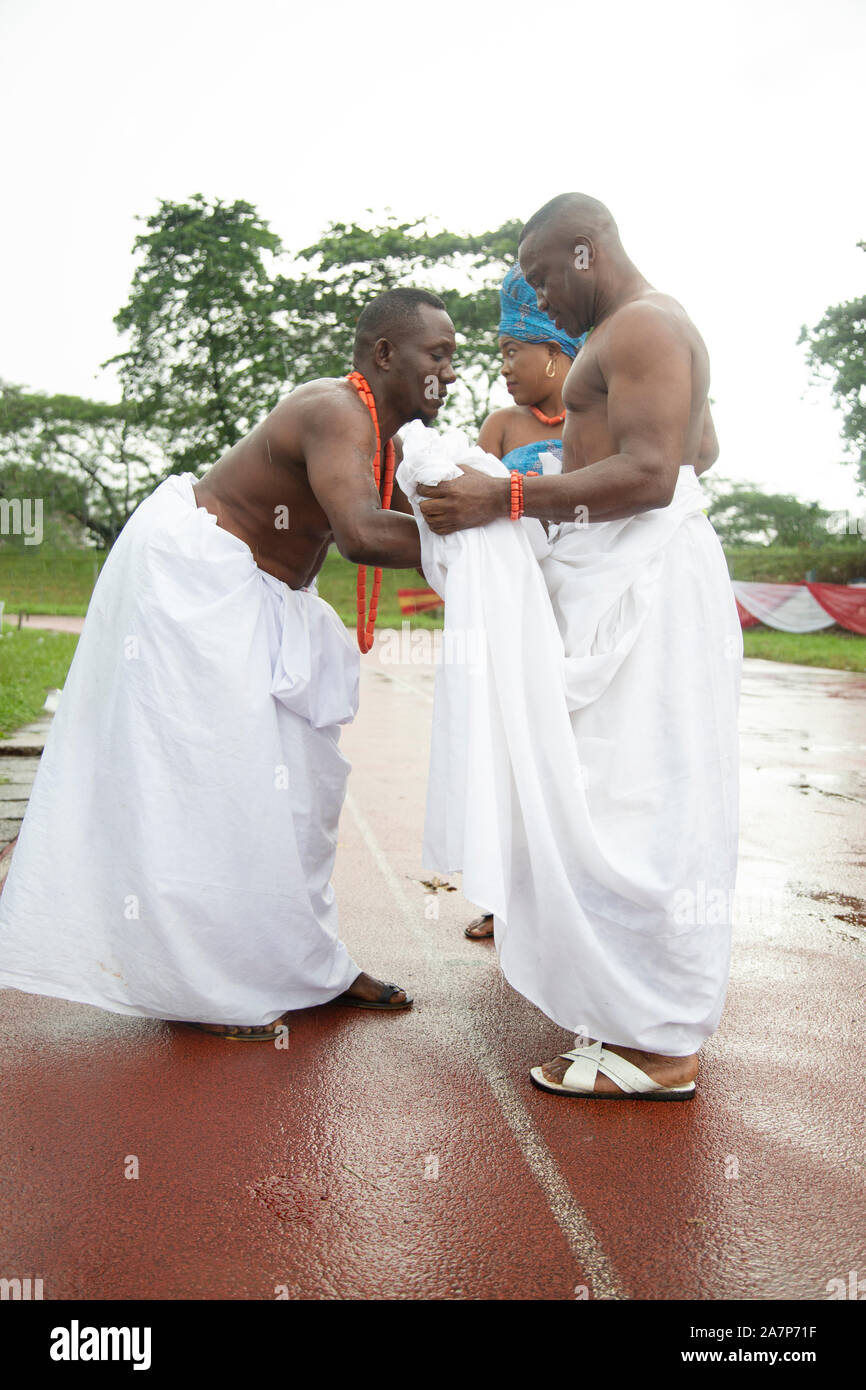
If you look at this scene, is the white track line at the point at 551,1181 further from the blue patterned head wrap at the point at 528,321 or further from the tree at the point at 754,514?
the tree at the point at 754,514

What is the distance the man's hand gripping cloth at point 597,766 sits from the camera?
2.77 meters

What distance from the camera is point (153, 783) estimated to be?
3023mm

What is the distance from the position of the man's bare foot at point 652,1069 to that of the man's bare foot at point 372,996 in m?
0.68

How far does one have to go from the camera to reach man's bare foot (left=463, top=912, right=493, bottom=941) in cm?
418

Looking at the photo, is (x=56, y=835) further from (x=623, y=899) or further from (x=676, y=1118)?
(x=676, y=1118)

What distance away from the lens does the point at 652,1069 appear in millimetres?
2840

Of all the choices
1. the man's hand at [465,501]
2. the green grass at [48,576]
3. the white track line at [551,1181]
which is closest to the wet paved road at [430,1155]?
the white track line at [551,1181]

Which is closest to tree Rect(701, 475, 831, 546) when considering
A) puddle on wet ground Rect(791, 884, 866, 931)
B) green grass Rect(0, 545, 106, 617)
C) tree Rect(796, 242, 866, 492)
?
tree Rect(796, 242, 866, 492)

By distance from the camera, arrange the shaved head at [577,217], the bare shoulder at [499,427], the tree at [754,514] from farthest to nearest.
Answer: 1. the tree at [754,514]
2. the bare shoulder at [499,427]
3. the shaved head at [577,217]

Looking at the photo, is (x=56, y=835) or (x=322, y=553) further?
(x=322, y=553)

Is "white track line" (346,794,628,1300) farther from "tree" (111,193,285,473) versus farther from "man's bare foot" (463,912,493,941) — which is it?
"tree" (111,193,285,473)
